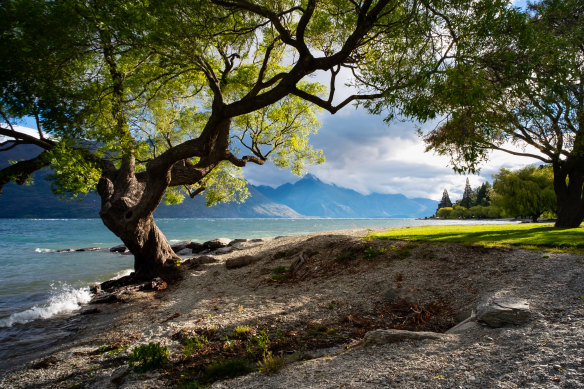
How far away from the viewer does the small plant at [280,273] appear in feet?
42.5

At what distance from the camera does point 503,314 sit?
17.8ft

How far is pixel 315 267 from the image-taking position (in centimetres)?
1327

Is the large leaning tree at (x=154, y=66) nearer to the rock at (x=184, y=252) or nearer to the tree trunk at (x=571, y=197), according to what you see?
the rock at (x=184, y=252)

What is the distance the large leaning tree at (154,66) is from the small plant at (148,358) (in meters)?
8.20

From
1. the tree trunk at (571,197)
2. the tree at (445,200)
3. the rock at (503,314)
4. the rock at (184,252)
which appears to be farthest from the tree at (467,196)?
the rock at (503,314)

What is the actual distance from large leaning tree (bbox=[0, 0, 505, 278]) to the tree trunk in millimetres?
18598

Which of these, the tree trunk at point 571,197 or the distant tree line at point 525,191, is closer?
A: the tree trunk at point 571,197

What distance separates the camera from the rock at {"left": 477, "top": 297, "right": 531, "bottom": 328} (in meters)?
5.34

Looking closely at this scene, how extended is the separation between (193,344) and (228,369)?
5.10ft

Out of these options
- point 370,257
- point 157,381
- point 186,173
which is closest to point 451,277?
point 370,257

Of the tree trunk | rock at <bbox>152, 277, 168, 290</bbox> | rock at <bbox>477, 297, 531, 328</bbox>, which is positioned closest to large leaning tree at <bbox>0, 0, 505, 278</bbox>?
rock at <bbox>152, 277, 168, 290</bbox>

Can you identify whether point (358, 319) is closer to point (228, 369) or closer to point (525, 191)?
point (228, 369)

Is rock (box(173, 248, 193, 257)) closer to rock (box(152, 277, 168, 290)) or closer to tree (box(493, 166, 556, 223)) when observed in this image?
rock (box(152, 277, 168, 290))

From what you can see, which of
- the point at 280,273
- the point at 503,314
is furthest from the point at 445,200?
the point at 503,314
